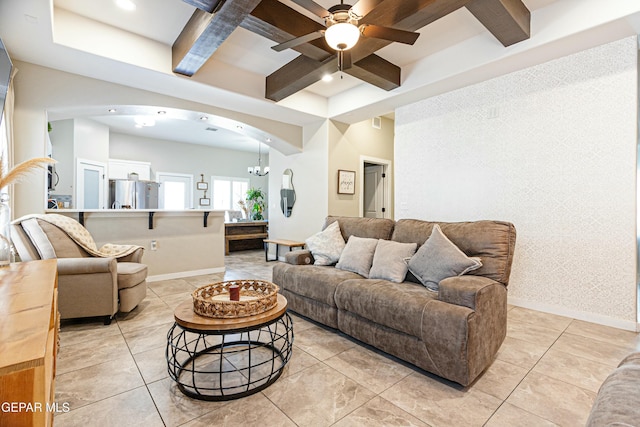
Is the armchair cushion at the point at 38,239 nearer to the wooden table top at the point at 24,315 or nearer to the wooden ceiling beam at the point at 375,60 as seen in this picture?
the wooden table top at the point at 24,315

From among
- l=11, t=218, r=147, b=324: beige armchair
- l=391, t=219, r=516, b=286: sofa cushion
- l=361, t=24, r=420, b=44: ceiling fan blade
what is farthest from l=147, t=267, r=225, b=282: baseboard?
l=361, t=24, r=420, b=44: ceiling fan blade

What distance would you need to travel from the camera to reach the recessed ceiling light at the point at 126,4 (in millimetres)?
2819

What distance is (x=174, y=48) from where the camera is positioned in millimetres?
3564

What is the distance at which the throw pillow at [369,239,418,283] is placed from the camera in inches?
103

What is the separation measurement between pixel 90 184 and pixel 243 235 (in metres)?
3.41

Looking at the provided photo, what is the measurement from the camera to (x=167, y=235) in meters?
4.56

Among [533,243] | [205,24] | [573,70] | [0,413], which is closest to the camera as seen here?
[0,413]

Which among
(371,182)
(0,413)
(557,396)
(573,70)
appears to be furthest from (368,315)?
(371,182)

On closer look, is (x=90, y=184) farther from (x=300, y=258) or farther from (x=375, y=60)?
(x=375, y=60)

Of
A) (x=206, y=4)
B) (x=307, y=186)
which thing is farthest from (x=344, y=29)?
(x=307, y=186)

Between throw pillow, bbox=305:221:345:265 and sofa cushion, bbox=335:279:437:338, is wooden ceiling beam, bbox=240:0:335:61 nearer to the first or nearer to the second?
throw pillow, bbox=305:221:345:265

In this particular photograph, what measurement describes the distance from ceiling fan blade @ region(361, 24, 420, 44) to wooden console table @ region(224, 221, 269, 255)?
5.47m

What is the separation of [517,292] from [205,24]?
14.5ft

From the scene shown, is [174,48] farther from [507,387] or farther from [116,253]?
[507,387]
